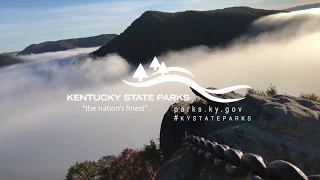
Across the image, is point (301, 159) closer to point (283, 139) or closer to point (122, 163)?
point (283, 139)

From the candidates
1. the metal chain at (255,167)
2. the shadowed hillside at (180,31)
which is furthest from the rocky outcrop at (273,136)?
the shadowed hillside at (180,31)

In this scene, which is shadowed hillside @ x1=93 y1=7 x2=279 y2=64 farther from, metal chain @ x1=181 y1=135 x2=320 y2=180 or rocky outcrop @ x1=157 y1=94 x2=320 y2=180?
metal chain @ x1=181 y1=135 x2=320 y2=180

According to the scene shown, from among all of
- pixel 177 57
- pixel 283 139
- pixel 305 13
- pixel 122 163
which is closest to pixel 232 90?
pixel 283 139

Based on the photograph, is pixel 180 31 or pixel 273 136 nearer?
pixel 273 136

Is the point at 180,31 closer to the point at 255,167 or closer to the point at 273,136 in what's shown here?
the point at 273,136

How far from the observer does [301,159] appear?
7609 millimetres

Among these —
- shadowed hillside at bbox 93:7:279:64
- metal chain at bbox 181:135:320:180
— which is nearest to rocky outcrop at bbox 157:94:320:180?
metal chain at bbox 181:135:320:180

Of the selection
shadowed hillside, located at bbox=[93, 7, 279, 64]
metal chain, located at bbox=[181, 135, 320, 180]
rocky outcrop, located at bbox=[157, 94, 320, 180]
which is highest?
shadowed hillside, located at bbox=[93, 7, 279, 64]

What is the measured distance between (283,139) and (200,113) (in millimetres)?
8544

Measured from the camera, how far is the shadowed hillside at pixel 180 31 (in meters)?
148

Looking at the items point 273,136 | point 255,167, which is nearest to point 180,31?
point 273,136

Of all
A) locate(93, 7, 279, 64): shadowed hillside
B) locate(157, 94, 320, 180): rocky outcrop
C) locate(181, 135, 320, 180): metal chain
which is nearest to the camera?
locate(181, 135, 320, 180): metal chain

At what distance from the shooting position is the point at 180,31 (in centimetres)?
14912

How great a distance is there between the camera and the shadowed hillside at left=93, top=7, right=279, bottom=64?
148 metres
